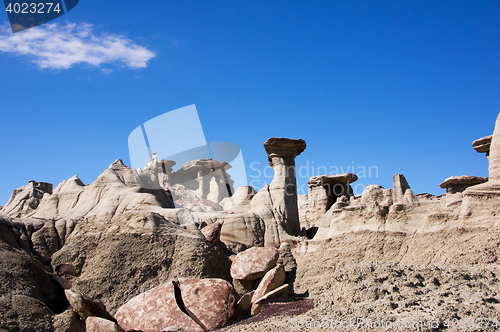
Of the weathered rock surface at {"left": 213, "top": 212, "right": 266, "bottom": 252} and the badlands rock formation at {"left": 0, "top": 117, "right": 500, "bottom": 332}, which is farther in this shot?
the weathered rock surface at {"left": 213, "top": 212, "right": 266, "bottom": 252}

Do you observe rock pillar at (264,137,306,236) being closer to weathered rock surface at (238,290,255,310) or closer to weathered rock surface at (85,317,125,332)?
weathered rock surface at (238,290,255,310)

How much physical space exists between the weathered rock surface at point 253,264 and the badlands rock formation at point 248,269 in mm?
26

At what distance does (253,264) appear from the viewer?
25.3 feet

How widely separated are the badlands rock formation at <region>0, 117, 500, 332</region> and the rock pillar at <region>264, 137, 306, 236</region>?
291cm

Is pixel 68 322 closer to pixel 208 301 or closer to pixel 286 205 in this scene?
pixel 208 301

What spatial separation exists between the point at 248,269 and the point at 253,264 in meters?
0.14

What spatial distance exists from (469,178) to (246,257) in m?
11.9

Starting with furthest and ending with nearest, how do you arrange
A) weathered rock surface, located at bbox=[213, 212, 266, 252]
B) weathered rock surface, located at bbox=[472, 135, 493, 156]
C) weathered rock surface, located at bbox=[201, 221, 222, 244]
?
weathered rock surface, located at bbox=[472, 135, 493, 156] < weathered rock surface, located at bbox=[213, 212, 266, 252] < weathered rock surface, located at bbox=[201, 221, 222, 244]

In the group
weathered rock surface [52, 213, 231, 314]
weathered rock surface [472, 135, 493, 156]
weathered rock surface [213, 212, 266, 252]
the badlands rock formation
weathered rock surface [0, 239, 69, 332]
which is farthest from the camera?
weathered rock surface [472, 135, 493, 156]

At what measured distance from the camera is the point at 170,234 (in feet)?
26.5

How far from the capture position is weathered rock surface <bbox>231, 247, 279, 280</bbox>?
7.61m

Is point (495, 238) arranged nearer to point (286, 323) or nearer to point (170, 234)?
point (286, 323)

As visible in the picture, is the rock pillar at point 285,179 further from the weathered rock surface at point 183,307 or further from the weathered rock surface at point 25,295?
the weathered rock surface at point 25,295

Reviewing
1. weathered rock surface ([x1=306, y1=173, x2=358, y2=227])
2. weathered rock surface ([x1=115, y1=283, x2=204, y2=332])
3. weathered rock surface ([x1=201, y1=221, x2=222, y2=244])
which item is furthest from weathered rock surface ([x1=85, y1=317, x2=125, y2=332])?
weathered rock surface ([x1=306, y1=173, x2=358, y2=227])
